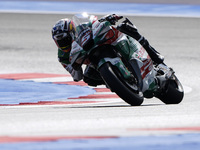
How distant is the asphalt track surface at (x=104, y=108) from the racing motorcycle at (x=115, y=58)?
20cm

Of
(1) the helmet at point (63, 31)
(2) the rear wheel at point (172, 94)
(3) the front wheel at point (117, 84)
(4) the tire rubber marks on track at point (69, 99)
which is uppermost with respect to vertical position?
(1) the helmet at point (63, 31)

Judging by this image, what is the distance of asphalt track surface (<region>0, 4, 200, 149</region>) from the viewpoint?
3146 millimetres

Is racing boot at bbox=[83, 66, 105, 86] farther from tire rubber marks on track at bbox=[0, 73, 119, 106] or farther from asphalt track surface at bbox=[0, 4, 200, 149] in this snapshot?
tire rubber marks on track at bbox=[0, 73, 119, 106]

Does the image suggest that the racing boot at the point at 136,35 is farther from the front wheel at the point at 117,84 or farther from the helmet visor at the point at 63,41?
the front wheel at the point at 117,84

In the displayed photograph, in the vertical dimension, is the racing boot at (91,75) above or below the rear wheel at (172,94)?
above

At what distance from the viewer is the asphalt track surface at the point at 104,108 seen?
3.15 meters

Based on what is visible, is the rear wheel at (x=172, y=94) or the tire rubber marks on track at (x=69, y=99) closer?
the rear wheel at (x=172, y=94)

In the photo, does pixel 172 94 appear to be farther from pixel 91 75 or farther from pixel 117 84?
pixel 117 84

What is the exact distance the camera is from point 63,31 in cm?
529

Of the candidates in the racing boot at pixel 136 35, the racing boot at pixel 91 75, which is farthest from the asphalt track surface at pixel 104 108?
the racing boot at pixel 136 35

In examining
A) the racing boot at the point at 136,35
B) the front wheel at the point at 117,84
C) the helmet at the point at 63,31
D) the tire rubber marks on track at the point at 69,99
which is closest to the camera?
the front wheel at the point at 117,84

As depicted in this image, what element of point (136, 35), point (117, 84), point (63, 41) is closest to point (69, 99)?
point (136, 35)

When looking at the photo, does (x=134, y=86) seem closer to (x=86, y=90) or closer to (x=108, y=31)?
(x=108, y=31)

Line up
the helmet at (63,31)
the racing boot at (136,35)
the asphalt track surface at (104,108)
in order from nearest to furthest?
the asphalt track surface at (104,108) → the helmet at (63,31) → the racing boot at (136,35)
